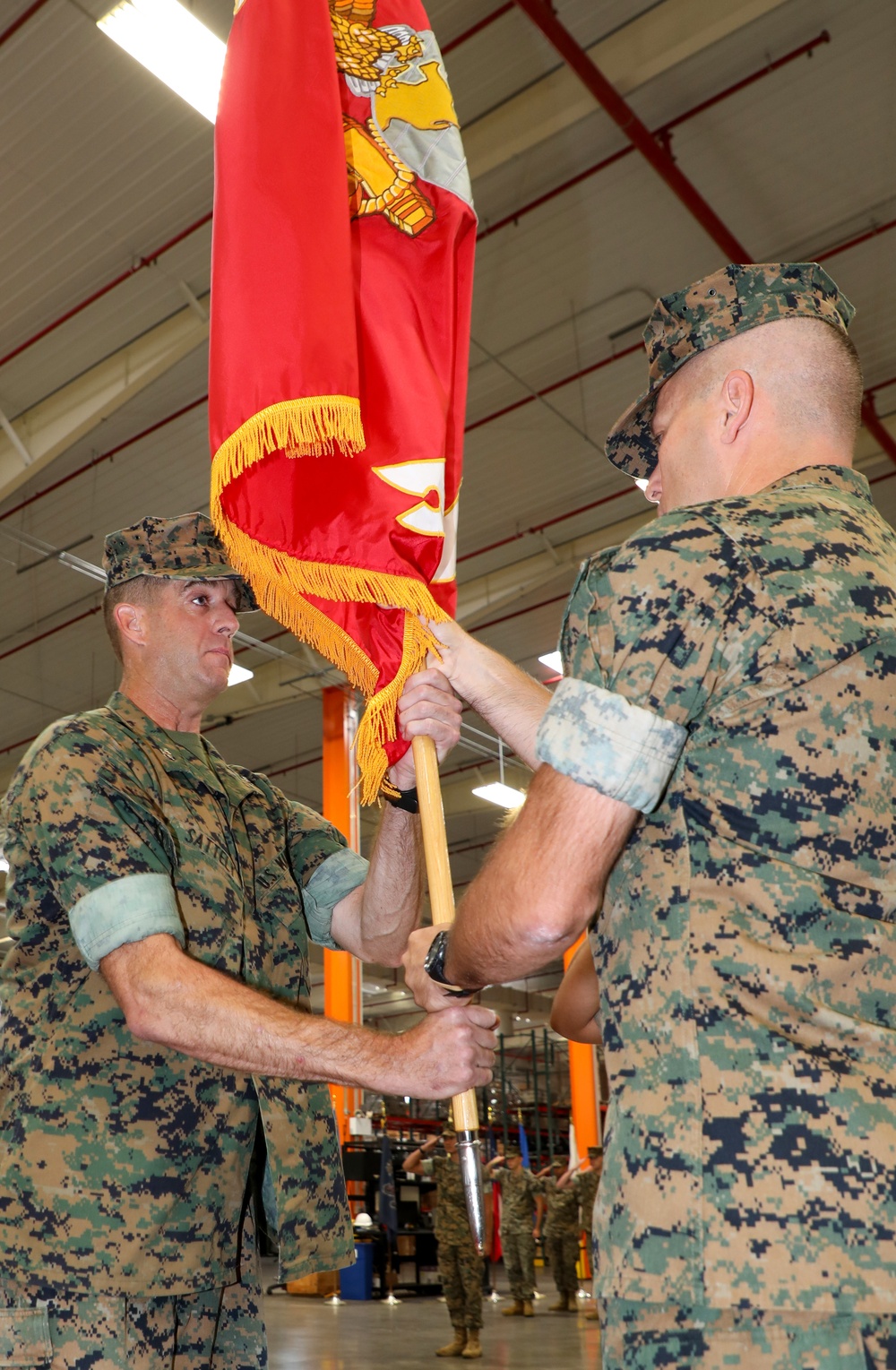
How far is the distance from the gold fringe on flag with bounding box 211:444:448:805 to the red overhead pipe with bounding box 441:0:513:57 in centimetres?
616

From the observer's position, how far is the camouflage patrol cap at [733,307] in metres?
Result: 1.53

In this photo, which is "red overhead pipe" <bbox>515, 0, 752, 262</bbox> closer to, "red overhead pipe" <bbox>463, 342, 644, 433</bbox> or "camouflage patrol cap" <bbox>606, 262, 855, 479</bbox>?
"red overhead pipe" <bbox>463, 342, 644, 433</bbox>

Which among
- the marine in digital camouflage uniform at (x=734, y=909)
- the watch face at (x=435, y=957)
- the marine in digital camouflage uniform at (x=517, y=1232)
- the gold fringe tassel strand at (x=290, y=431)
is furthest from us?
the marine in digital camouflage uniform at (x=517, y=1232)

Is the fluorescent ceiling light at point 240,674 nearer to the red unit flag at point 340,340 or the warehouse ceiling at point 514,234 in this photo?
the warehouse ceiling at point 514,234

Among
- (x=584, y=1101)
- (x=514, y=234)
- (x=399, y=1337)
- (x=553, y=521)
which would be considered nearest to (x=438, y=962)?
(x=514, y=234)

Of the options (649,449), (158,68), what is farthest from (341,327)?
(158,68)

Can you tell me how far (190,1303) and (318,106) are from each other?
7.00 feet

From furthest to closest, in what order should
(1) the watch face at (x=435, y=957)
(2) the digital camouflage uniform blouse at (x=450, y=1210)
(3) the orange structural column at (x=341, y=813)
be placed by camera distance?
(3) the orange structural column at (x=341, y=813) → (2) the digital camouflage uniform blouse at (x=450, y=1210) → (1) the watch face at (x=435, y=957)

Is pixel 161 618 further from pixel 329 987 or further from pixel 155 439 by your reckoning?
pixel 329 987

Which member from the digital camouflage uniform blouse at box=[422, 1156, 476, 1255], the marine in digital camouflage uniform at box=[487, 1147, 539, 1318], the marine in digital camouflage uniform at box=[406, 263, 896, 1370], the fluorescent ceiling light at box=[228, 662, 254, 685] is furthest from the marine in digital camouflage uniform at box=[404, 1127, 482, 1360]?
the marine in digital camouflage uniform at box=[406, 263, 896, 1370]

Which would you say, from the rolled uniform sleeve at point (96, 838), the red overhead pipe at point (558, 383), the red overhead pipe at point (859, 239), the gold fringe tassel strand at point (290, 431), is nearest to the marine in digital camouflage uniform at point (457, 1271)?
the red overhead pipe at point (558, 383)

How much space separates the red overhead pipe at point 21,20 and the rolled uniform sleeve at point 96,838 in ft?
20.8

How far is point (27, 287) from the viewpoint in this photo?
8.78 metres

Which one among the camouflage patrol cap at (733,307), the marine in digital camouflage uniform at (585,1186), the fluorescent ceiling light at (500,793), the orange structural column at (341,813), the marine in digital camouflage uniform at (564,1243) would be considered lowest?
the marine in digital camouflage uniform at (564,1243)
